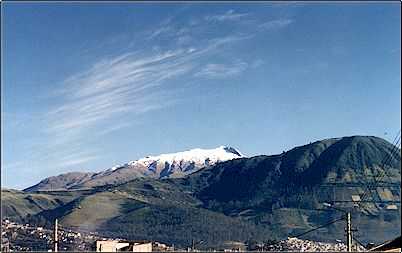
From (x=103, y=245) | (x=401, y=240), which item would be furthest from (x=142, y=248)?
(x=401, y=240)

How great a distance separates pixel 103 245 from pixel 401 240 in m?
37.9

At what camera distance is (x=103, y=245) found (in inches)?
3036

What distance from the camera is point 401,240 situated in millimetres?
76312

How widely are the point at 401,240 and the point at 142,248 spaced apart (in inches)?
1289

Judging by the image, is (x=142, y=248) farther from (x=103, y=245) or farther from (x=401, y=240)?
(x=401, y=240)

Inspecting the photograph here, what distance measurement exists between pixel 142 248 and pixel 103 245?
565 centimetres

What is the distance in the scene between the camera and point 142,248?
7494 centimetres
